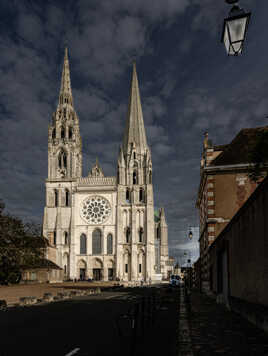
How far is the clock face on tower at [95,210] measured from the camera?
234 feet

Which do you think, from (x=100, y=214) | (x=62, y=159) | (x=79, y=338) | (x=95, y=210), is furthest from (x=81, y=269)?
(x=79, y=338)

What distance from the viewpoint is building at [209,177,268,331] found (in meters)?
8.62

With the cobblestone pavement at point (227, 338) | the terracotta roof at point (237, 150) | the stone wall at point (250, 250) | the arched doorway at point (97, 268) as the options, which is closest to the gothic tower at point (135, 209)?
the arched doorway at point (97, 268)

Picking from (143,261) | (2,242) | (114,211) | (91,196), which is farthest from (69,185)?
(2,242)

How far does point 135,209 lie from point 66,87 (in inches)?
1331

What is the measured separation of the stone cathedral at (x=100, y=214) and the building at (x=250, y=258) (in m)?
54.6

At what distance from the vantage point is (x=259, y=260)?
917 centimetres

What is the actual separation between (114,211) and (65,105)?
2719cm

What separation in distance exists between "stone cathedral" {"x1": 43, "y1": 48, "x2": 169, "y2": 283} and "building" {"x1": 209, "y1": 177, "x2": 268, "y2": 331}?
54616 millimetres

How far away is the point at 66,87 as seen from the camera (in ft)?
272

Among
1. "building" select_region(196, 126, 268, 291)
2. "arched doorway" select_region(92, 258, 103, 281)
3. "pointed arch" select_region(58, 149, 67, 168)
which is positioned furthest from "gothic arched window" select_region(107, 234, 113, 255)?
"building" select_region(196, 126, 268, 291)

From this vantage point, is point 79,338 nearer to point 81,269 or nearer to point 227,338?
point 227,338

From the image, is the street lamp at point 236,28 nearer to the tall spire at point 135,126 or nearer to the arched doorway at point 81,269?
the arched doorway at point 81,269

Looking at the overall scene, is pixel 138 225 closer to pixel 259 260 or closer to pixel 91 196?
pixel 91 196
